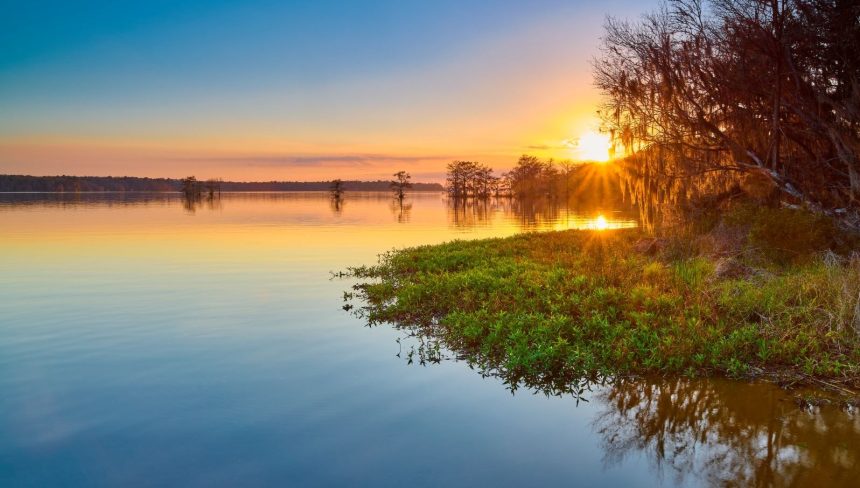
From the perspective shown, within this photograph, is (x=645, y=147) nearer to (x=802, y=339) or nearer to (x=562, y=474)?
(x=802, y=339)

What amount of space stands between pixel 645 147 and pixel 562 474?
52.1 feet

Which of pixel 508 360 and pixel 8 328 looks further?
pixel 8 328

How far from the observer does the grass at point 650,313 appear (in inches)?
355

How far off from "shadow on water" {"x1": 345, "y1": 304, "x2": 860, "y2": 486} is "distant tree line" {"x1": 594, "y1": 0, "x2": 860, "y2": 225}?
32.3 feet

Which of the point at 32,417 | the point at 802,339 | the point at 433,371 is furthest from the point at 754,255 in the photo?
the point at 32,417

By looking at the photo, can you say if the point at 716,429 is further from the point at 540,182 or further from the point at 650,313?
the point at 540,182

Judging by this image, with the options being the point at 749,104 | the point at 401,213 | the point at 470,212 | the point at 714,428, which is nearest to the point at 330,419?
the point at 714,428

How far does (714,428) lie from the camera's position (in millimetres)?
6992

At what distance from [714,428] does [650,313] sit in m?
4.09

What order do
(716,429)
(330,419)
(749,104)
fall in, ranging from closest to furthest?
(716,429) → (330,419) → (749,104)

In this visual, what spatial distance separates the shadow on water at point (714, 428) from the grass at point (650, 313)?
1.15 feet

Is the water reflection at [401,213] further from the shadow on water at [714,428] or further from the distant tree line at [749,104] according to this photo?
the shadow on water at [714,428]

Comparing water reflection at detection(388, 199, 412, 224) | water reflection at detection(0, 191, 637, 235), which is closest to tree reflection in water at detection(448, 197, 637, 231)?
water reflection at detection(0, 191, 637, 235)

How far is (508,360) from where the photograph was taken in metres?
9.52
